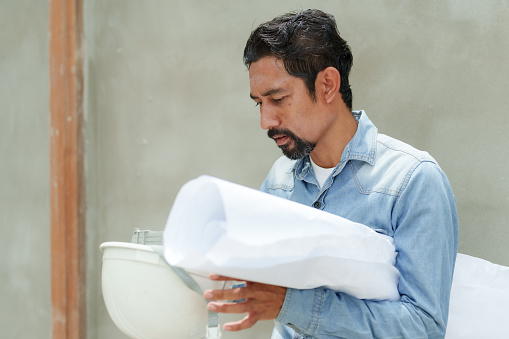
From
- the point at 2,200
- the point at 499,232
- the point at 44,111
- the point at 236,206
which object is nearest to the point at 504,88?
the point at 499,232

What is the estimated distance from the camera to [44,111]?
221cm

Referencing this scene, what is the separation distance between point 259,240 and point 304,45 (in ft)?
1.78

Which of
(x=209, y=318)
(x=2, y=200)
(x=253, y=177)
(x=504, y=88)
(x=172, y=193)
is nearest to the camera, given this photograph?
(x=209, y=318)

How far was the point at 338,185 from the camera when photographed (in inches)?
49.7

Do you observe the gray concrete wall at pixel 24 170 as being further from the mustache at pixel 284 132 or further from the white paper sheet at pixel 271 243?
the white paper sheet at pixel 271 243

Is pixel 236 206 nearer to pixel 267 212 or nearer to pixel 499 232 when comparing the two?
pixel 267 212

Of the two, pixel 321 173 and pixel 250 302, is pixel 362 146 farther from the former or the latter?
pixel 250 302

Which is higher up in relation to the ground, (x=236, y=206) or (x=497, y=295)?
(x=236, y=206)

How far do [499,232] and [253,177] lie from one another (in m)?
0.71

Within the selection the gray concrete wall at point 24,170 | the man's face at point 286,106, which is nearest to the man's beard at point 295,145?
the man's face at point 286,106

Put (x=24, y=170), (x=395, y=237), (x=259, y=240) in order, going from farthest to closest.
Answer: (x=24, y=170)
(x=395, y=237)
(x=259, y=240)

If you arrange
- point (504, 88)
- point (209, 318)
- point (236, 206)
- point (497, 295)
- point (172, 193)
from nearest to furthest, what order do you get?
point (236, 206), point (209, 318), point (497, 295), point (504, 88), point (172, 193)

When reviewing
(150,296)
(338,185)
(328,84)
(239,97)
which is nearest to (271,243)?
(150,296)

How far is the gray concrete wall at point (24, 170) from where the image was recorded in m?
2.23
